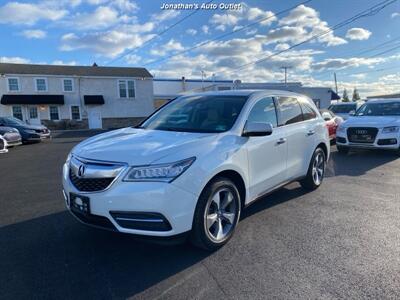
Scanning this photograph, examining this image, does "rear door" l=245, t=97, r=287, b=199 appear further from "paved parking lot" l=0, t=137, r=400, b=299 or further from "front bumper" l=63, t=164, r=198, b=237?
"front bumper" l=63, t=164, r=198, b=237

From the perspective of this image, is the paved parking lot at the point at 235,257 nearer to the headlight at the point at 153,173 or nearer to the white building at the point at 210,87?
the headlight at the point at 153,173

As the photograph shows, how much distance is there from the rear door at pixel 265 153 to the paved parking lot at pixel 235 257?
55 centimetres

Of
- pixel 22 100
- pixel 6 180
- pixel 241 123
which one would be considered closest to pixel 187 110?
pixel 241 123

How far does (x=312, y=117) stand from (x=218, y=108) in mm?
2289

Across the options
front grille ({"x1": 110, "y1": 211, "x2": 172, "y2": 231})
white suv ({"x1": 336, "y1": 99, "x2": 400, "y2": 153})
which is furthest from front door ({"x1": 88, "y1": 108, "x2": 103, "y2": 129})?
front grille ({"x1": 110, "y1": 211, "x2": 172, "y2": 231})

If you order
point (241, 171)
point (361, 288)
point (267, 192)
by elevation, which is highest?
point (241, 171)

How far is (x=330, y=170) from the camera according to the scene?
797 centimetres

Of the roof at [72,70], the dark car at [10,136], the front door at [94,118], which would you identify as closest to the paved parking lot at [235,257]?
the dark car at [10,136]

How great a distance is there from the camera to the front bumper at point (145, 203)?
3.05 metres

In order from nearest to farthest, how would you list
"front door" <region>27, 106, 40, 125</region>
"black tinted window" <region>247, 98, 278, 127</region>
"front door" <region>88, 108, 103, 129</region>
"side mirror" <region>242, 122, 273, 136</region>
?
"side mirror" <region>242, 122, 273, 136</region>
"black tinted window" <region>247, 98, 278, 127</region>
"front door" <region>27, 106, 40, 125</region>
"front door" <region>88, 108, 103, 129</region>

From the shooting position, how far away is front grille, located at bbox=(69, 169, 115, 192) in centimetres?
316

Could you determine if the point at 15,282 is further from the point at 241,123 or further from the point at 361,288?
the point at 361,288

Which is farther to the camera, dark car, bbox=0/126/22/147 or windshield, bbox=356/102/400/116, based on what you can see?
dark car, bbox=0/126/22/147

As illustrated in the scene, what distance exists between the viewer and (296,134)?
16.9ft
